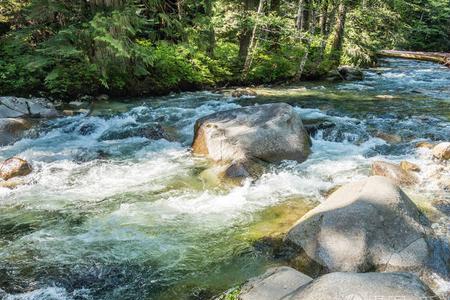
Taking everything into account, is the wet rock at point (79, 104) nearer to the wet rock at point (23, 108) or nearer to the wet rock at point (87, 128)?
the wet rock at point (23, 108)

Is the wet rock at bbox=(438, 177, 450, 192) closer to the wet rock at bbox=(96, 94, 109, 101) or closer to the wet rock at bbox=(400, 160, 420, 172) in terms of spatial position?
the wet rock at bbox=(400, 160, 420, 172)

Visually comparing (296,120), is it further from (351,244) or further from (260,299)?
(260,299)

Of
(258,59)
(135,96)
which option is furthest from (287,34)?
(135,96)

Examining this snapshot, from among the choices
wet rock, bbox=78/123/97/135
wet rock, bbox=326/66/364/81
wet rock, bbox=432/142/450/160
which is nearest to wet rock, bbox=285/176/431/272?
wet rock, bbox=432/142/450/160

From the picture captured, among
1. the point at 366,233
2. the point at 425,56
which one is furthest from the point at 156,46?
the point at 425,56

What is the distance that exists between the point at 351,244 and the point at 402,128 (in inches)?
262

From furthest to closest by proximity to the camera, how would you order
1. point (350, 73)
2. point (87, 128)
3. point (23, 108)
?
point (350, 73) < point (23, 108) < point (87, 128)

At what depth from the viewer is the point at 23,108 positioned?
11500 millimetres

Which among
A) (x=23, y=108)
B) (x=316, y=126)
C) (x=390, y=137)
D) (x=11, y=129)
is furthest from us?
(x=23, y=108)

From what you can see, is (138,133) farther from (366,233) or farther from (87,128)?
(366,233)

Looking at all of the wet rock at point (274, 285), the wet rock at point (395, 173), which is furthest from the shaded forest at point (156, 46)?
the wet rock at point (274, 285)

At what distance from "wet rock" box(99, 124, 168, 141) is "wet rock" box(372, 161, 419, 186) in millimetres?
4982

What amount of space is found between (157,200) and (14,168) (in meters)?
2.93

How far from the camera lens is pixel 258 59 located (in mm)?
17562
